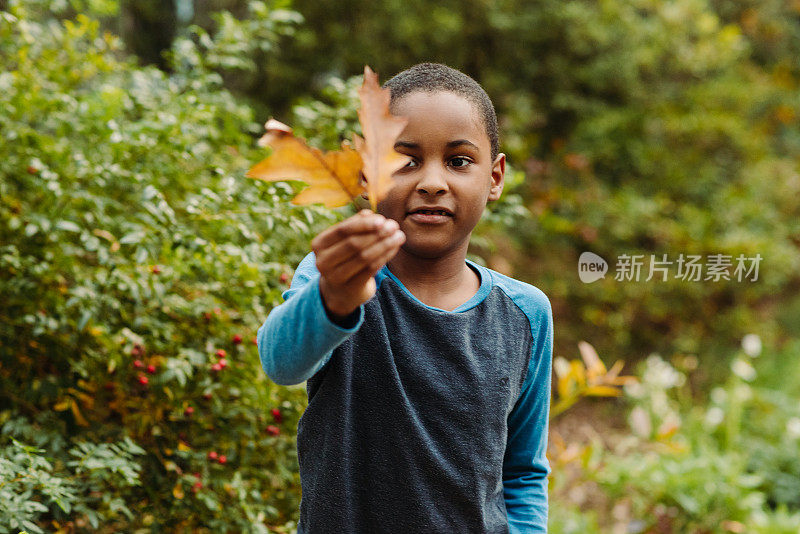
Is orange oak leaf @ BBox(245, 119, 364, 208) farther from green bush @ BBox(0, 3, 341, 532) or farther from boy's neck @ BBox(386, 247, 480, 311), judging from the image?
green bush @ BBox(0, 3, 341, 532)

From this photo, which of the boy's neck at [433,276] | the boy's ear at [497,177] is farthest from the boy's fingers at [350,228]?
the boy's ear at [497,177]

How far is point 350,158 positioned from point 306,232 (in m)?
0.91

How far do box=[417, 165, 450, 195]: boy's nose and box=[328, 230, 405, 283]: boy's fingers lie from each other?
0.27 meters

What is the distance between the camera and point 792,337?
566 centimetres

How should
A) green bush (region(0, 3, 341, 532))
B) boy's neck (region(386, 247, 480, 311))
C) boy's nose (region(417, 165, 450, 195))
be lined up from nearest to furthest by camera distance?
1. boy's nose (region(417, 165, 450, 195))
2. boy's neck (region(386, 247, 480, 311))
3. green bush (region(0, 3, 341, 532))

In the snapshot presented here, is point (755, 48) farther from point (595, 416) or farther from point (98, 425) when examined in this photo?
point (98, 425)

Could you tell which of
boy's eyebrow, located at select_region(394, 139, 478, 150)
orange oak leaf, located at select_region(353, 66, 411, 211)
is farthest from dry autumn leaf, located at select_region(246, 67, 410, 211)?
boy's eyebrow, located at select_region(394, 139, 478, 150)

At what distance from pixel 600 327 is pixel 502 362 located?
3.70m

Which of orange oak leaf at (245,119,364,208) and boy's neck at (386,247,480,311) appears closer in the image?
orange oak leaf at (245,119,364,208)

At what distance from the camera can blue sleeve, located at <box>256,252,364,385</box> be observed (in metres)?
0.90

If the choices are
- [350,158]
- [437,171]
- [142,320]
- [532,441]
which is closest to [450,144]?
[437,171]

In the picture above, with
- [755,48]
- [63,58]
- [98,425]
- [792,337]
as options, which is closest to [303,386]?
[98,425]

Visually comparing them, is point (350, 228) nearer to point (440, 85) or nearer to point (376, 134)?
point (376, 134)

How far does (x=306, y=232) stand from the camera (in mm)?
1722
